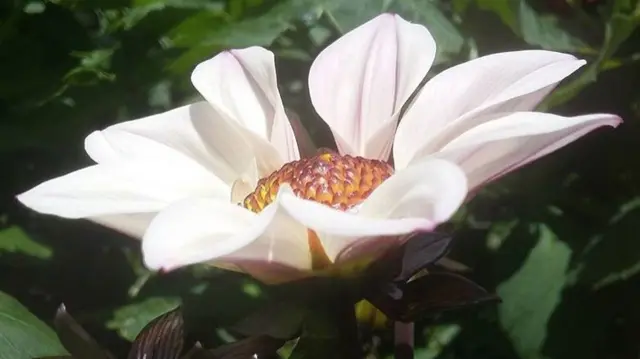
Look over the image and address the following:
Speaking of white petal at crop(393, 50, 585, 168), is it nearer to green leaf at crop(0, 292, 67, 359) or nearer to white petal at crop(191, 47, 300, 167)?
white petal at crop(191, 47, 300, 167)

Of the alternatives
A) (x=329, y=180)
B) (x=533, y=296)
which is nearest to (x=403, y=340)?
(x=329, y=180)

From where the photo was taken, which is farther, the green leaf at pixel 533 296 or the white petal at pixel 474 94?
the green leaf at pixel 533 296

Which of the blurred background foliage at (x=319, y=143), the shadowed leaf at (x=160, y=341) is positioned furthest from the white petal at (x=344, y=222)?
the blurred background foliage at (x=319, y=143)

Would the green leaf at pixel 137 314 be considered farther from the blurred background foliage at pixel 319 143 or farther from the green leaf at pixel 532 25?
the green leaf at pixel 532 25

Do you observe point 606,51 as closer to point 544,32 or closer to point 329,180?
point 544,32

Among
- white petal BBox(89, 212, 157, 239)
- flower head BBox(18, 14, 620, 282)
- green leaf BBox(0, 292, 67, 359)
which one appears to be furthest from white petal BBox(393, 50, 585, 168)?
green leaf BBox(0, 292, 67, 359)

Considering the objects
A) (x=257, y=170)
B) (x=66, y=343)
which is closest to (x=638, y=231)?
(x=257, y=170)

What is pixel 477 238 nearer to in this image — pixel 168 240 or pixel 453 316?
pixel 453 316
